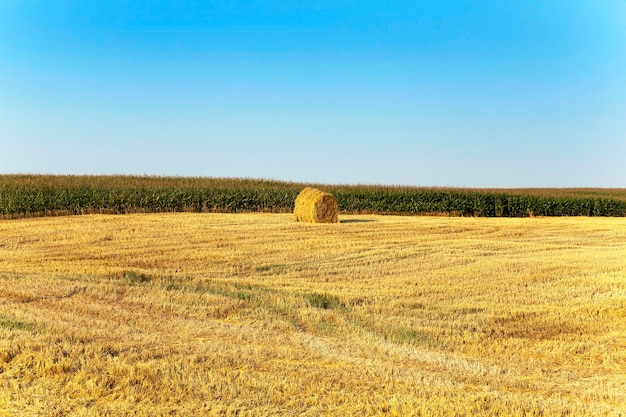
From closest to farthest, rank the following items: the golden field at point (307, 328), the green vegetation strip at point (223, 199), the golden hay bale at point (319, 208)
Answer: the golden field at point (307, 328) → the golden hay bale at point (319, 208) → the green vegetation strip at point (223, 199)

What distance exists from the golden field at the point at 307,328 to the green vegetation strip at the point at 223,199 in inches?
414

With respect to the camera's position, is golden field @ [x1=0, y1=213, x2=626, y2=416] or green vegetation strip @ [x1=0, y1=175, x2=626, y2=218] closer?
golden field @ [x1=0, y1=213, x2=626, y2=416]

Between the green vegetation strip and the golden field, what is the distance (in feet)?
34.5

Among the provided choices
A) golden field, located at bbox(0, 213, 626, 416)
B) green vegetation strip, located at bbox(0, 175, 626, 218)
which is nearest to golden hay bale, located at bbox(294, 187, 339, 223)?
golden field, located at bbox(0, 213, 626, 416)

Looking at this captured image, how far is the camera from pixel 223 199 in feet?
111

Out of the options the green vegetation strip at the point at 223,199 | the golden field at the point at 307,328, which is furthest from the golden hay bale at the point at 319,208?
the green vegetation strip at the point at 223,199

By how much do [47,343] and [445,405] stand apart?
4.58 meters

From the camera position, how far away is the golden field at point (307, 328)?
241 inches

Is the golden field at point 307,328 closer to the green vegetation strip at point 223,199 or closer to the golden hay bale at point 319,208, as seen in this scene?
the golden hay bale at point 319,208

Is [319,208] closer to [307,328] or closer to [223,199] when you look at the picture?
[223,199]

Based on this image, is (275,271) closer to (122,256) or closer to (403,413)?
(122,256)

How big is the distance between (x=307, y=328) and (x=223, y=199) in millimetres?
24958

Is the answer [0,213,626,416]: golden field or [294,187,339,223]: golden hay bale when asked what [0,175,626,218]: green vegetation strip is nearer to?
[294,187,339,223]: golden hay bale

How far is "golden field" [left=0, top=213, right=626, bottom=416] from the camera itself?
613 cm
